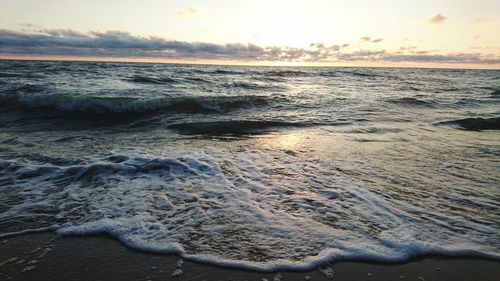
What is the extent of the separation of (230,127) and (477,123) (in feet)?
24.2

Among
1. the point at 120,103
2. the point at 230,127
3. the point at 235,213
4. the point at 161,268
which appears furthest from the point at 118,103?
the point at 161,268

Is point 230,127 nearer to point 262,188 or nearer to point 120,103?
point 120,103

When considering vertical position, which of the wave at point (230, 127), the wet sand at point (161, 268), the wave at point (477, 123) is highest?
the wave at point (477, 123)

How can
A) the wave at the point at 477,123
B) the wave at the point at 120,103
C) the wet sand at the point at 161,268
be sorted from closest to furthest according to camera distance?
the wet sand at the point at 161,268 < the wave at the point at 477,123 < the wave at the point at 120,103

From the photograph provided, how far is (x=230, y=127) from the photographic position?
1019cm

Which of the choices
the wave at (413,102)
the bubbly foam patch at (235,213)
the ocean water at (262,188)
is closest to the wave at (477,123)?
the ocean water at (262,188)

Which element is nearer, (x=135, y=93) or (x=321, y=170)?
(x=321, y=170)

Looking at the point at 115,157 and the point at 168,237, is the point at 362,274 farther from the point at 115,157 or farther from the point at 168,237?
Answer: the point at 115,157

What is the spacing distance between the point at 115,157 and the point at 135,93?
10177 mm

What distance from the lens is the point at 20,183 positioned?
5.12 m

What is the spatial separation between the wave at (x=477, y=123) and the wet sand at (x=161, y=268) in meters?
8.42

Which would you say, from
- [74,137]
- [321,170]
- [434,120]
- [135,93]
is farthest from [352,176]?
[135,93]

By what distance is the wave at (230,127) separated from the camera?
31.1ft

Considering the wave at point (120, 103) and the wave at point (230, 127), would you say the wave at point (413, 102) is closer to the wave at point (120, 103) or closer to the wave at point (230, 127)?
Answer: the wave at point (120, 103)
